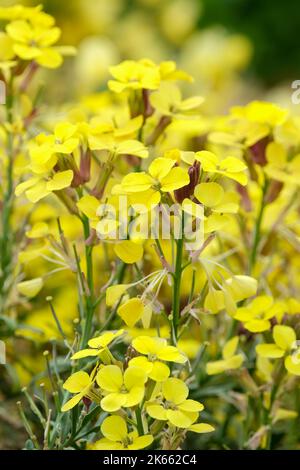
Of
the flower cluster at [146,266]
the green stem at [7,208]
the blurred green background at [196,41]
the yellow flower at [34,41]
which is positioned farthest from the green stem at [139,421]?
the blurred green background at [196,41]

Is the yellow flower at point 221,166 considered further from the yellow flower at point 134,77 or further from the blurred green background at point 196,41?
the blurred green background at point 196,41

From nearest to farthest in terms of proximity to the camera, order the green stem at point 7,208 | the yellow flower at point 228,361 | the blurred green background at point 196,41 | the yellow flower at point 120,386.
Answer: the yellow flower at point 120,386 → the yellow flower at point 228,361 → the green stem at point 7,208 → the blurred green background at point 196,41

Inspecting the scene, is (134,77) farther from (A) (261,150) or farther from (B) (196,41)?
(B) (196,41)

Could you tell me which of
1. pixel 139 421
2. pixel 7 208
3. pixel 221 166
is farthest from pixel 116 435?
pixel 7 208

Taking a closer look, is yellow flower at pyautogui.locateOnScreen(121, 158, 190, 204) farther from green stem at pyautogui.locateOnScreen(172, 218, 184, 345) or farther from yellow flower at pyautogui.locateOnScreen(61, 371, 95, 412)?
yellow flower at pyautogui.locateOnScreen(61, 371, 95, 412)

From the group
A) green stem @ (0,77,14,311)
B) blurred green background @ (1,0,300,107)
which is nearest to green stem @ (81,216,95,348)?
green stem @ (0,77,14,311)

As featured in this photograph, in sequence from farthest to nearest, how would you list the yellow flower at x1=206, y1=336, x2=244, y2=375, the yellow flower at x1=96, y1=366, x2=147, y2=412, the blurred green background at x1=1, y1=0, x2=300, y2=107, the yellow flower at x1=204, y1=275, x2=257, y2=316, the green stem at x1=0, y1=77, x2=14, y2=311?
the blurred green background at x1=1, y1=0, x2=300, y2=107 < the green stem at x1=0, y1=77, x2=14, y2=311 < the yellow flower at x1=206, y1=336, x2=244, y2=375 < the yellow flower at x1=204, y1=275, x2=257, y2=316 < the yellow flower at x1=96, y1=366, x2=147, y2=412
